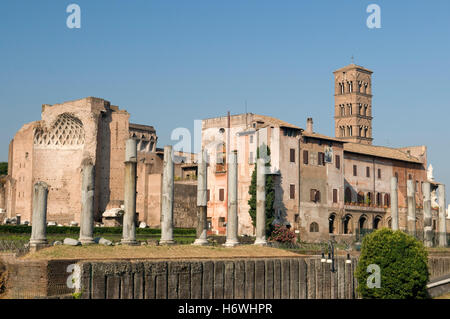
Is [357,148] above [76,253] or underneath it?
above

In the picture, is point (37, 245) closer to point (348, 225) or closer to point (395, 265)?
point (395, 265)

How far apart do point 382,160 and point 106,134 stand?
26.2 metres

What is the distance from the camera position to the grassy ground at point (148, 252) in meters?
21.8

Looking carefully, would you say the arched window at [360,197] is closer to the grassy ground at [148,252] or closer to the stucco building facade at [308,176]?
the stucco building facade at [308,176]

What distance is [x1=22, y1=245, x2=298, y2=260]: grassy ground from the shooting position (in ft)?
71.6

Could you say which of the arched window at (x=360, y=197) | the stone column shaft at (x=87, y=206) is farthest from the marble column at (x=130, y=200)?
the arched window at (x=360, y=197)

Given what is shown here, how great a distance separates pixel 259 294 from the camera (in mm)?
25734

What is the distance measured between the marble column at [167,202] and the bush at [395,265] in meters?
8.93

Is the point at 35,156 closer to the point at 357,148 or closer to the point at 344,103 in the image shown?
the point at 357,148

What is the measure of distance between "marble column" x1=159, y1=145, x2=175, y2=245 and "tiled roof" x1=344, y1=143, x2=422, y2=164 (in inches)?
1119

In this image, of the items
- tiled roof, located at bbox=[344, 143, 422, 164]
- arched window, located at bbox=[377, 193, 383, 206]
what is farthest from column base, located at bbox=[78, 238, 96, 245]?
arched window, located at bbox=[377, 193, 383, 206]

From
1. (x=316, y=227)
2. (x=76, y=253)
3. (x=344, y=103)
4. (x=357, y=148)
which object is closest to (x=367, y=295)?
(x=76, y=253)

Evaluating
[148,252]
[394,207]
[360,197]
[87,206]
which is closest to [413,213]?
[394,207]

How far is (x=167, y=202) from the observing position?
29.9m
